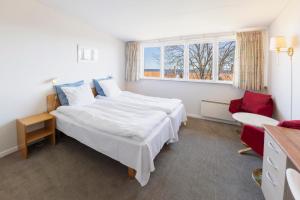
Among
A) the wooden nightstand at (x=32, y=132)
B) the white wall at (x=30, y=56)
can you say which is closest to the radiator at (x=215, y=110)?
the white wall at (x=30, y=56)

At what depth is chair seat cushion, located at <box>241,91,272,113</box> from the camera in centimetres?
292

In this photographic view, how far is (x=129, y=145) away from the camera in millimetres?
1776

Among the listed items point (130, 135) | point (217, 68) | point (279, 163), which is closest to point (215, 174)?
point (279, 163)

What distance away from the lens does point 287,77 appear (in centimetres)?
226

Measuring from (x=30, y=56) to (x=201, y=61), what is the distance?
3647 mm

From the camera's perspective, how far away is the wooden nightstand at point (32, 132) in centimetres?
223

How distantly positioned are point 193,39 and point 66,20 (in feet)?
9.60

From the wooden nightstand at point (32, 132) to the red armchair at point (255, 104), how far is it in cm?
345

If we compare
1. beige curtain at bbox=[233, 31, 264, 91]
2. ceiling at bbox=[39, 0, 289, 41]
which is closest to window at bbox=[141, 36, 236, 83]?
beige curtain at bbox=[233, 31, 264, 91]

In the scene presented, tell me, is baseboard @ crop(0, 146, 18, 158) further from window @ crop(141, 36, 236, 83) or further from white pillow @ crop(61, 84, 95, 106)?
window @ crop(141, 36, 236, 83)

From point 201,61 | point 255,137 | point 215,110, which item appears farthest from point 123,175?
point 201,61

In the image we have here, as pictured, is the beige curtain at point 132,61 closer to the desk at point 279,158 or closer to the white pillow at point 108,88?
the white pillow at point 108,88

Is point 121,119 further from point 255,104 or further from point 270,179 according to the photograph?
point 255,104

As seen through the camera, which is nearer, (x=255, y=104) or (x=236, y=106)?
(x=255, y=104)
